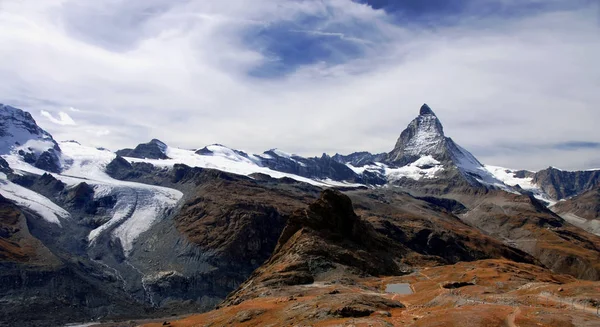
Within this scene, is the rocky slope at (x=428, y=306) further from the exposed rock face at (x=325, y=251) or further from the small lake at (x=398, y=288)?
the exposed rock face at (x=325, y=251)

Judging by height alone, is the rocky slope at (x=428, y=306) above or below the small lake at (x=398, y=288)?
above

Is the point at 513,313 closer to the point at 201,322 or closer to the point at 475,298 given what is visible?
the point at 475,298

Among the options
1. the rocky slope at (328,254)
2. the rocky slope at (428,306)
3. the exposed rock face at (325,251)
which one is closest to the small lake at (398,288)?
the rocky slope at (428,306)

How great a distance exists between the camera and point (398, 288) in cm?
10731

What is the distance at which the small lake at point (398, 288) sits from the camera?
102619mm

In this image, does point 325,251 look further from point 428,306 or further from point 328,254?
point 428,306

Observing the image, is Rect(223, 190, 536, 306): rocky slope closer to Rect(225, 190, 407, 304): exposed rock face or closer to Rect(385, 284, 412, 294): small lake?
Rect(225, 190, 407, 304): exposed rock face

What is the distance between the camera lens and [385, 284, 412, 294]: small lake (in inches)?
4040

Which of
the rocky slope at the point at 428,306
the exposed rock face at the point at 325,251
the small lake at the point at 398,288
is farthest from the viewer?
the exposed rock face at the point at 325,251

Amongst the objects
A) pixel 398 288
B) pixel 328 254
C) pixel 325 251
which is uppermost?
pixel 325 251

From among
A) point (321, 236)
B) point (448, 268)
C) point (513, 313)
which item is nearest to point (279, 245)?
point (321, 236)

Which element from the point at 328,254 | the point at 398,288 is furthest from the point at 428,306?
the point at 328,254

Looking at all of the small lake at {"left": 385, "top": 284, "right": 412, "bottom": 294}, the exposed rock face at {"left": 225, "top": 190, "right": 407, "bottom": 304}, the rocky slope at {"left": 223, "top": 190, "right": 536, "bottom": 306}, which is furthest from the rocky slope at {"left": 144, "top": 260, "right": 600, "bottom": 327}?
the exposed rock face at {"left": 225, "top": 190, "right": 407, "bottom": 304}

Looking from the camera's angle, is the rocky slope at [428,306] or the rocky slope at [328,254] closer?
the rocky slope at [428,306]
